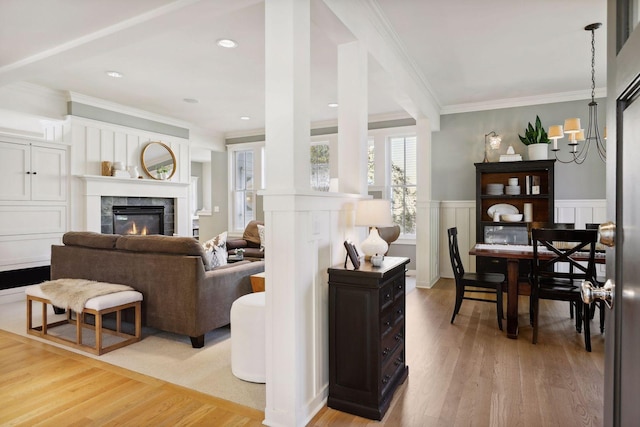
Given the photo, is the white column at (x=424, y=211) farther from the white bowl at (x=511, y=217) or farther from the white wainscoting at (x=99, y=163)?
the white wainscoting at (x=99, y=163)

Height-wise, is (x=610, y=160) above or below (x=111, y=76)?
below

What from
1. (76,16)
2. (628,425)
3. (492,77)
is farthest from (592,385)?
(76,16)

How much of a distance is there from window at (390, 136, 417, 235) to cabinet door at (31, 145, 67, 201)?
197 inches

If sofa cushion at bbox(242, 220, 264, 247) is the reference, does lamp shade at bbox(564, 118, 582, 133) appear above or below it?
above

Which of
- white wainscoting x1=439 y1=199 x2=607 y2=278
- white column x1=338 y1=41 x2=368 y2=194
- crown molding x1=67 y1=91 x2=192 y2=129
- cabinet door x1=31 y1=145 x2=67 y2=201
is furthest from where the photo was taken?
crown molding x1=67 y1=91 x2=192 y2=129

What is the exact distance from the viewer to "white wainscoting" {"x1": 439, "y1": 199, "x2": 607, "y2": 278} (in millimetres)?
5160

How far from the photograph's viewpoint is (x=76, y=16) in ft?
9.77

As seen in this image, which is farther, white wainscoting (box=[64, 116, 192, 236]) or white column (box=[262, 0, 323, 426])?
white wainscoting (box=[64, 116, 192, 236])

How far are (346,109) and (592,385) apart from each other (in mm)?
2451

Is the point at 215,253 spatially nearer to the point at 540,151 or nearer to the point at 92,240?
the point at 92,240

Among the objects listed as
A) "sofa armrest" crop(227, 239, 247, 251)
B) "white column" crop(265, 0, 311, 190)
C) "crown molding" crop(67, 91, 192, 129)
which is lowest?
"sofa armrest" crop(227, 239, 247, 251)

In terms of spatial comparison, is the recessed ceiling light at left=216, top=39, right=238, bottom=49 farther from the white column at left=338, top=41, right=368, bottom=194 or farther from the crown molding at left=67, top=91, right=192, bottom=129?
the crown molding at left=67, top=91, right=192, bottom=129

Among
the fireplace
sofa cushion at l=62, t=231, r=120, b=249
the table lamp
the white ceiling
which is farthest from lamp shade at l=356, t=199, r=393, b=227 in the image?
the fireplace

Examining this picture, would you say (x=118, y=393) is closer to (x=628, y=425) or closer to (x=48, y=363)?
(x=48, y=363)
